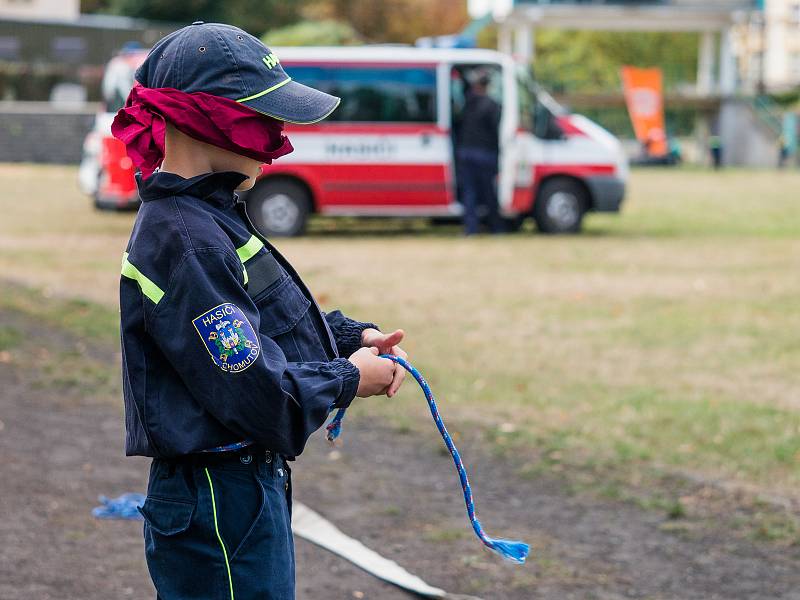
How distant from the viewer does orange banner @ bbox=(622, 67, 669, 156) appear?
130ft

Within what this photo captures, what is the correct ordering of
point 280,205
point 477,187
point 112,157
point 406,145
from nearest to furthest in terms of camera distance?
point 477,187 < point 406,145 < point 280,205 < point 112,157

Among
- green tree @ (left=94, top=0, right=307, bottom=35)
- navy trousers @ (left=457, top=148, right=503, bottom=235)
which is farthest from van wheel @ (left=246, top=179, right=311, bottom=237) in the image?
green tree @ (left=94, top=0, right=307, bottom=35)

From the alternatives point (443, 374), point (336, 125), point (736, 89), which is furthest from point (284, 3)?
point (443, 374)

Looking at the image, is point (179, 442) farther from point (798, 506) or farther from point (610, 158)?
point (610, 158)

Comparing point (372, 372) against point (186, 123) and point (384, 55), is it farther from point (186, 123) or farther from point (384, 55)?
point (384, 55)

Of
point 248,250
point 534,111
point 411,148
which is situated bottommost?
point 411,148

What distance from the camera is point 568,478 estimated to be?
5609 mm

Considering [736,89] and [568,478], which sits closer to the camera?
[568,478]

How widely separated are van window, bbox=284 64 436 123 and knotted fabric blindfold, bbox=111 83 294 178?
13370mm

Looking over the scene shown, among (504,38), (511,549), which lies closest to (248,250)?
(511,549)

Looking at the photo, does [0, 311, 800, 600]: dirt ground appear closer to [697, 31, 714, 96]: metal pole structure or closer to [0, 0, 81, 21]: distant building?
[697, 31, 714, 96]: metal pole structure

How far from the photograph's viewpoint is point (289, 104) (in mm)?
2398

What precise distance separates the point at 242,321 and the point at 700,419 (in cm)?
463

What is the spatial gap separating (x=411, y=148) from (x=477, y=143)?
889mm
